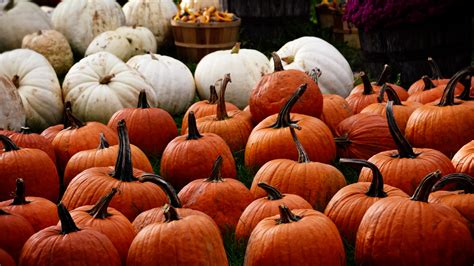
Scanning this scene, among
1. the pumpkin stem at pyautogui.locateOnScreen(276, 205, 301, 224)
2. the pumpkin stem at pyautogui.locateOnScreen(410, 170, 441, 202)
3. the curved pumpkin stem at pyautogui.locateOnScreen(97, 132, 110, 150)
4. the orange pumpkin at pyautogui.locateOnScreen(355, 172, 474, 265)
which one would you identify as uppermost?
the pumpkin stem at pyautogui.locateOnScreen(410, 170, 441, 202)

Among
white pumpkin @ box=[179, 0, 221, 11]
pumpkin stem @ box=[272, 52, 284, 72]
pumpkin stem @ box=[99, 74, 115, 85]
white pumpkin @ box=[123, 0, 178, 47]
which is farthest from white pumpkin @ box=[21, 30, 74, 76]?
pumpkin stem @ box=[272, 52, 284, 72]

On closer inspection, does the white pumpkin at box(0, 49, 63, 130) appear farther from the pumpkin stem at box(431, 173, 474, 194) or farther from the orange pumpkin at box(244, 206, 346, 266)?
the pumpkin stem at box(431, 173, 474, 194)

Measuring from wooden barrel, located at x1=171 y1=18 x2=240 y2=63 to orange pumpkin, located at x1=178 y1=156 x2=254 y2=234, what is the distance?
460 cm

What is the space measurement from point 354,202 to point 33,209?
4.10ft

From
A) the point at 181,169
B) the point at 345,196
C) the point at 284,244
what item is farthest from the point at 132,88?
the point at 284,244

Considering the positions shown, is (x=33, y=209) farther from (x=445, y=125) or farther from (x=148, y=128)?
(x=445, y=125)

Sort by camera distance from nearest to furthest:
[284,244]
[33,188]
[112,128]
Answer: [284,244]
[33,188]
[112,128]

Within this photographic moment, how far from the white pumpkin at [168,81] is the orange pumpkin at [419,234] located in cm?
353

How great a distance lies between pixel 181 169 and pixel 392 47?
3.35 meters

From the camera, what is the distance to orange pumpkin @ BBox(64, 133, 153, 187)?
3939 mm

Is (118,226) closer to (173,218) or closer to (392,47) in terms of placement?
(173,218)

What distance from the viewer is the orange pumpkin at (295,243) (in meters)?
2.74

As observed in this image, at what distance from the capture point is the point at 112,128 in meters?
4.82

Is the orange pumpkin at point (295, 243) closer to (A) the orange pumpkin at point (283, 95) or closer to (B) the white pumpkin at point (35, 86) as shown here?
(A) the orange pumpkin at point (283, 95)
